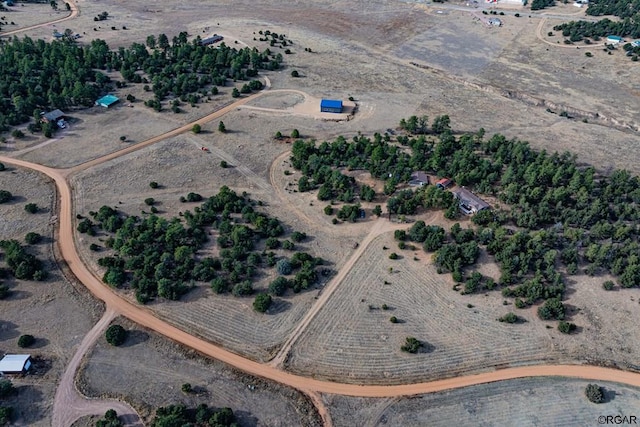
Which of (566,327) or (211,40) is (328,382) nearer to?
(566,327)

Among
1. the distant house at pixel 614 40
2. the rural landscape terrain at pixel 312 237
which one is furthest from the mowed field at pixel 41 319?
the distant house at pixel 614 40

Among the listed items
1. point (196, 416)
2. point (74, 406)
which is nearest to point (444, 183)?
point (196, 416)

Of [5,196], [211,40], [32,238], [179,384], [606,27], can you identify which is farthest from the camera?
[606,27]

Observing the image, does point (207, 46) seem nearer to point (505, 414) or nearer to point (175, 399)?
point (175, 399)

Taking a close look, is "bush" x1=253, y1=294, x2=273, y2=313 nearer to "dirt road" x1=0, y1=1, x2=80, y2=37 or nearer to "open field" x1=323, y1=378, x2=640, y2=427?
"open field" x1=323, y1=378, x2=640, y2=427

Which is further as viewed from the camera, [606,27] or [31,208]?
[606,27]

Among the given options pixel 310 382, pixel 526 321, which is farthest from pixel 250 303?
pixel 526 321

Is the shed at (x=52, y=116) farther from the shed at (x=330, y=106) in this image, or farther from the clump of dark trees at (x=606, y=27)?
the clump of dark trees at (x=606, y=27)
